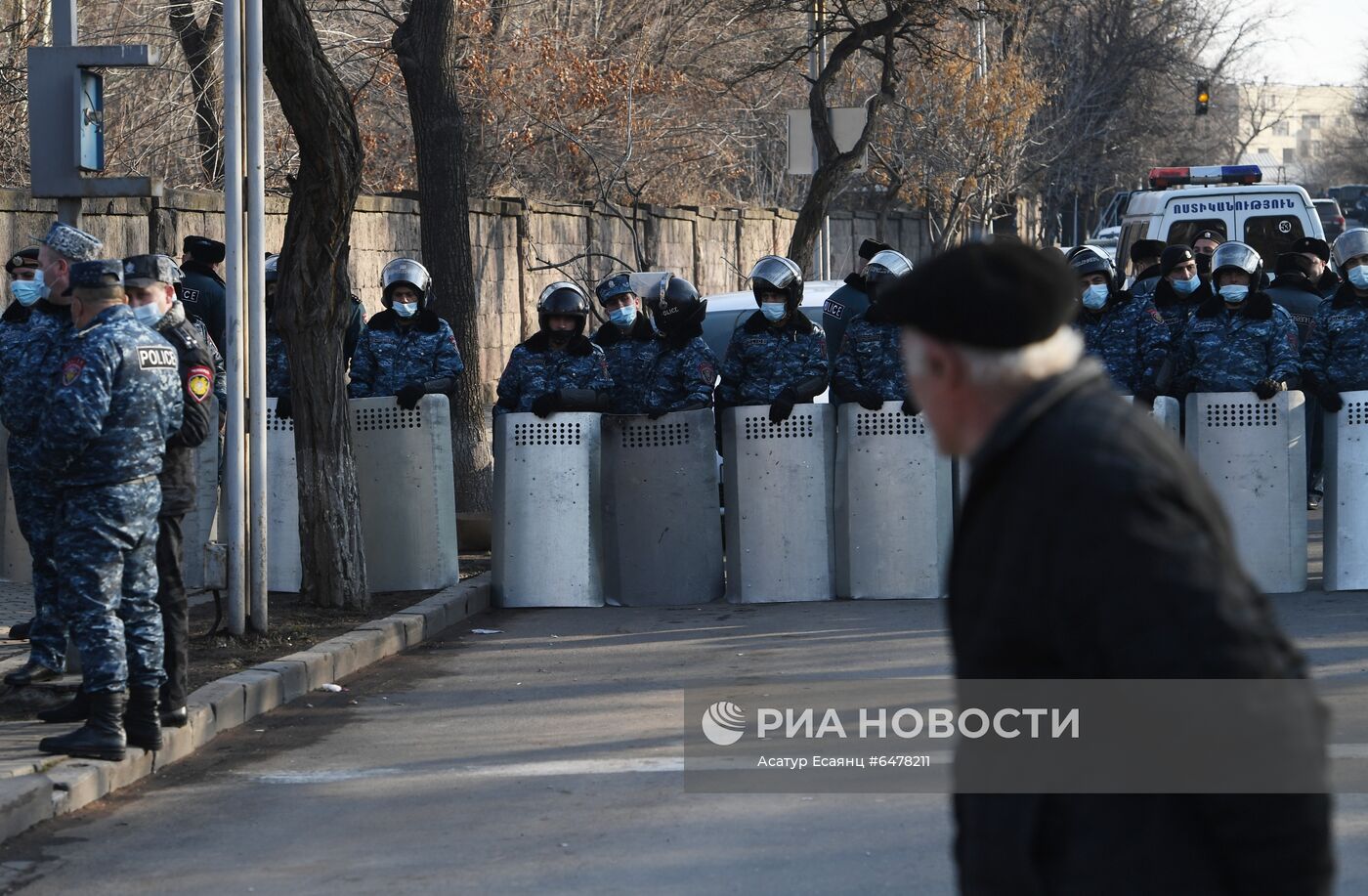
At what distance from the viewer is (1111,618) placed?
2.22 metres

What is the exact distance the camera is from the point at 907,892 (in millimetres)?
4992

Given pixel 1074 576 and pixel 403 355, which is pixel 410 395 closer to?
pixel 403 355

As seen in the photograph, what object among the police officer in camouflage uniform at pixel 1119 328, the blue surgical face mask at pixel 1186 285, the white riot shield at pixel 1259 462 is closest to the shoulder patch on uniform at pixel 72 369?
the white riot shield at pixel 1259 462

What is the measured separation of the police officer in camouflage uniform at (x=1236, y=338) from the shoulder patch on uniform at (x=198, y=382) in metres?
6.07

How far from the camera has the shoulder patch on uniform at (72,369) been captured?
6.30m

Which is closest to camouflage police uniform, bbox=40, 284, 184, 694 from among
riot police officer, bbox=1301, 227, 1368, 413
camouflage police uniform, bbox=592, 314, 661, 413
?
camouflage police uniform, bbox=592, 314, 661, 413

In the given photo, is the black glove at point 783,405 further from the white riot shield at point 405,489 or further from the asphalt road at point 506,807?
the white riot shield at point 405,489

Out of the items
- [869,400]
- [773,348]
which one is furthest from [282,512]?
[869,400]

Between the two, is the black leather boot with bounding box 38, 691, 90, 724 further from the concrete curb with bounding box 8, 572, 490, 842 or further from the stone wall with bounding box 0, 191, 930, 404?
the stone wall with bounding box 0, 191, 930, 404

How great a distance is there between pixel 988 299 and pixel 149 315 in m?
5.34

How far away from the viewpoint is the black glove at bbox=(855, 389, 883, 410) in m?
10.4

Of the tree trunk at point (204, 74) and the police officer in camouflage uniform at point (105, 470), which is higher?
the tree trunk at point (204, 74)

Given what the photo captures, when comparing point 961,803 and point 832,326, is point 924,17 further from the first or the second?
point 961,803

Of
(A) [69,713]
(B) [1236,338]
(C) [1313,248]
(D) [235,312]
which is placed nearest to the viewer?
(A) [69,713]
